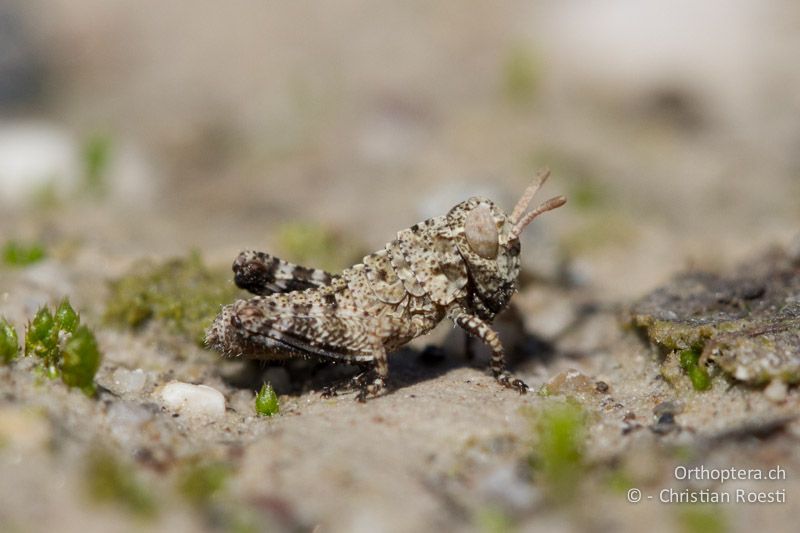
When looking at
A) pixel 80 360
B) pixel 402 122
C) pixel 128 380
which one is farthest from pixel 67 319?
pixel 402 122

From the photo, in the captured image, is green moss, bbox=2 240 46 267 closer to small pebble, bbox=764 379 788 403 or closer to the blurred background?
the blurred background

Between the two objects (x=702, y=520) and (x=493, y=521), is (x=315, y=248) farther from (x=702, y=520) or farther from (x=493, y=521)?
(x=702, y=520)

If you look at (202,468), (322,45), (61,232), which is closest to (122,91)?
(322,45)

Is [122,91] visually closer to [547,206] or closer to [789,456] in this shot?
[547,206]

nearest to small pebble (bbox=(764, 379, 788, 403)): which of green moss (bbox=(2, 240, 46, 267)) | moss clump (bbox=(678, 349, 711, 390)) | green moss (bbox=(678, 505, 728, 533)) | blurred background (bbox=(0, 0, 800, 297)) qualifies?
moss clump (bbox=(678, 349, 711, 390))

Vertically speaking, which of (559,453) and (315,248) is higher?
(315,248)

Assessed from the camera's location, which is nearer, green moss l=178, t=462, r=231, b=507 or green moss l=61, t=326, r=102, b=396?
green moss l=178, t=462, r=231, b=507

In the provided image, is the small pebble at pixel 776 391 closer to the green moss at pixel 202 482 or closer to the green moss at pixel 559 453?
the green moss at pixel 559 453
